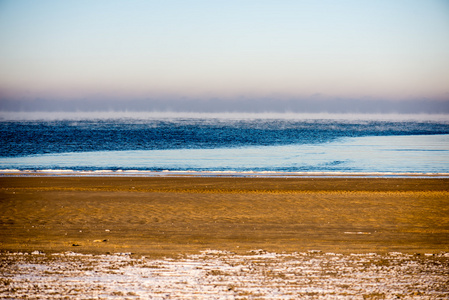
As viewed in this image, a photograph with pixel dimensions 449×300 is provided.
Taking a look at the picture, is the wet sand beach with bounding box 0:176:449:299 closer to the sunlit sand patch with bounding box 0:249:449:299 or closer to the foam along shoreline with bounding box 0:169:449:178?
the sunlit sand patch with bounding box 0:249:449:299

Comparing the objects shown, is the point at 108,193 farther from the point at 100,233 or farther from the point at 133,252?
the point at 133,252

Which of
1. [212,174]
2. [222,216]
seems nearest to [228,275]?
[222,216]

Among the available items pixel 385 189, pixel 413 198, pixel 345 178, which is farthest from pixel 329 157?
pixel 413 198

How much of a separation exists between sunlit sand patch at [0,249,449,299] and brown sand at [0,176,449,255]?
2.09 ft

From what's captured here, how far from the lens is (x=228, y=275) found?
263 inches

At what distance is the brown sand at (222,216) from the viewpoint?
8.73 meters

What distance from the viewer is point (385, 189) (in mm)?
16375

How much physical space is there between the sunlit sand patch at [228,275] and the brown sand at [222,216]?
25.1 inches

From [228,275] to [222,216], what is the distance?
4855 millimetres

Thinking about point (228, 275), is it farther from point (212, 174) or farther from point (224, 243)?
point (212, 174)

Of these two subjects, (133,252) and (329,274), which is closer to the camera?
(329,274)

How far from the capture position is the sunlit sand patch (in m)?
5.96

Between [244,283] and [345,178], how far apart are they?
14.2 meters

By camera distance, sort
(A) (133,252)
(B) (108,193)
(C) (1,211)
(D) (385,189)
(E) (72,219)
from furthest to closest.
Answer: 1. (D) (385,189)
2. (B) (108,193)
3. (C) (1,211)
4. (E) (72,219)
5. (A) (133,252)
